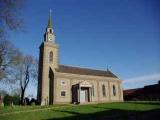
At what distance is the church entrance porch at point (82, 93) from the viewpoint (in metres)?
43.2

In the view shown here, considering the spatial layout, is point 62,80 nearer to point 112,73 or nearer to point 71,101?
point 71,101

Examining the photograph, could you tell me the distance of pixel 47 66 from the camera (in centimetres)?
4506

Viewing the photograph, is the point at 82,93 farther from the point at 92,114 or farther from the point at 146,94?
the point at 92,114

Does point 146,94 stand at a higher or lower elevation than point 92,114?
higher

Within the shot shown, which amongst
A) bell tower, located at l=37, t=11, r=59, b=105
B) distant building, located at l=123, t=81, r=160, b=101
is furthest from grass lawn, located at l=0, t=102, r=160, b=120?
distant building, located at l=123, t=81, r=160, b=101

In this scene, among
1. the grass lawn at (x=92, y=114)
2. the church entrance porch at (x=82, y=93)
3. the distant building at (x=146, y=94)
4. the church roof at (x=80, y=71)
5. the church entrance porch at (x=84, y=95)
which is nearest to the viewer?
the grass lawn at (x=92, y=114)

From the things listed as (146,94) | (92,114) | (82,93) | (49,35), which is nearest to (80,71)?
(82,93)

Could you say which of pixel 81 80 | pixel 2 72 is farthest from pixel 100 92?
pixel 2 72

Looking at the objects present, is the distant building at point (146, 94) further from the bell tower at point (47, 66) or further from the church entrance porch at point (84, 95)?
the bell tower at point (47, 66)

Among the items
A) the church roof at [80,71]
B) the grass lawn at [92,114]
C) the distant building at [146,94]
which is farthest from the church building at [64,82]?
the grass lawn at [92,114]

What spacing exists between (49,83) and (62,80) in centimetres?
295

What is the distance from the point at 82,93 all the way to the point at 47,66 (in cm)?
951

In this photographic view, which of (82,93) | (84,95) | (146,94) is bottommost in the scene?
(146,94)

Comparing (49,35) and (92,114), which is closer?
(92,114)
